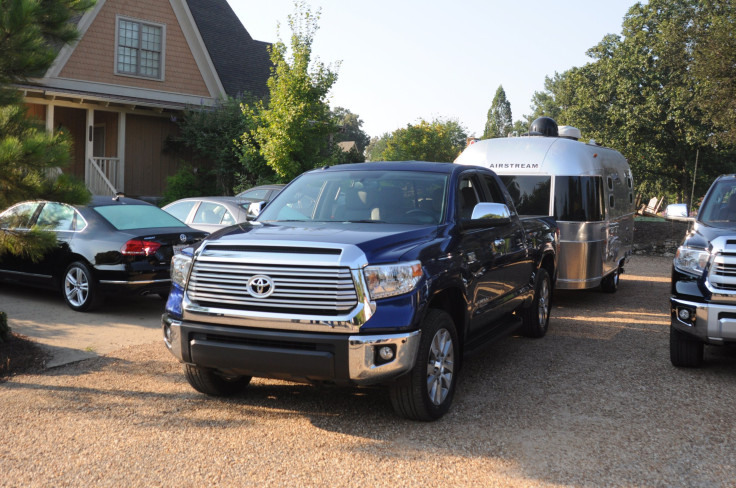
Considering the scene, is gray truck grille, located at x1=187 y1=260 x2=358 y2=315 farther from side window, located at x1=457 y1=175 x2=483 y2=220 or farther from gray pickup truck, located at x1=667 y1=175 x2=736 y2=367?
gray pickup truck, located at x1=667 y1=175 x2=736 y2=367

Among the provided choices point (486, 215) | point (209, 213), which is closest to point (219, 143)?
point (209, 213)

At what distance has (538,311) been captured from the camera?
838cm

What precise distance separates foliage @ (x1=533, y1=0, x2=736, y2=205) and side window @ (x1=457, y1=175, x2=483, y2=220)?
80.7 feet

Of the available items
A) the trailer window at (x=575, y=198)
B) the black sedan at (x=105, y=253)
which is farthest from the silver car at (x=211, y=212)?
the trailer window at (x=575, y=198)

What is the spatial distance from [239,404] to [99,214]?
5.00m

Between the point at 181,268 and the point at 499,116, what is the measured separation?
106684 millimetres

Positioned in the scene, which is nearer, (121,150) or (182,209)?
(182,209)

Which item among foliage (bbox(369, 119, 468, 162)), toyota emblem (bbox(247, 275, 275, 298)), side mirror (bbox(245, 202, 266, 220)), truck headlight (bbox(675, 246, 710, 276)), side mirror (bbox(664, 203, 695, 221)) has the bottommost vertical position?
toyota emblem (bbox(247, 275, 275, 298))

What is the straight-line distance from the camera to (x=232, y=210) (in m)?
11.6

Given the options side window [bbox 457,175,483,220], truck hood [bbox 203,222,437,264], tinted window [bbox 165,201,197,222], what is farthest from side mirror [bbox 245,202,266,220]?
tinted window [bbox 165,201,197,222]

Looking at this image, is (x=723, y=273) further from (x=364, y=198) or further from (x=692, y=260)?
(x=364, y=198)

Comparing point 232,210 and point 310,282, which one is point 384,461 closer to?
point 310,282

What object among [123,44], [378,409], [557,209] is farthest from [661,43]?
[378,409]

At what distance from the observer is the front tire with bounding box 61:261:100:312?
9.26m
